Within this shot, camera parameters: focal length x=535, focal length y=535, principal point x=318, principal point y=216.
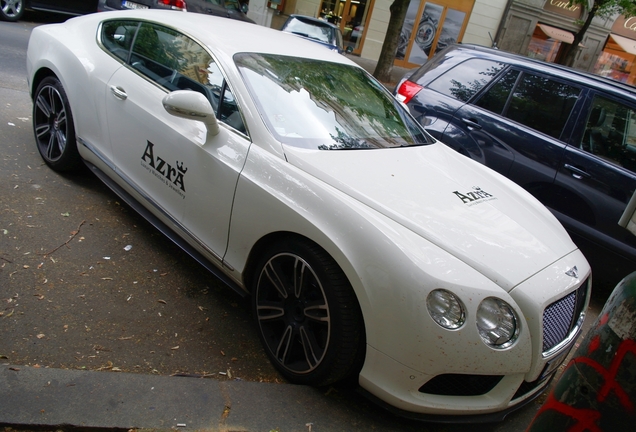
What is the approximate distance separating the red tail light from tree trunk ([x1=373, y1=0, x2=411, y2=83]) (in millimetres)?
7376

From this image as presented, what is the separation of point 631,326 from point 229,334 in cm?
214

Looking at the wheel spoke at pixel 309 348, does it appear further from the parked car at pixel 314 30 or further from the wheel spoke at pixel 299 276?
the parked car at pixel 314 30

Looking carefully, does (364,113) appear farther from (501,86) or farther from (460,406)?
(501,86)

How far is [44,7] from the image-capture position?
433 inches

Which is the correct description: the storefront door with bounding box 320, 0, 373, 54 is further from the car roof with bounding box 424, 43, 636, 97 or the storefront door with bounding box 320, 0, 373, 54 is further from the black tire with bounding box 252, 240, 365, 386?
the black tire with bounding box 252, 240, 365, 386

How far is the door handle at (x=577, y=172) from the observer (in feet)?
14.4

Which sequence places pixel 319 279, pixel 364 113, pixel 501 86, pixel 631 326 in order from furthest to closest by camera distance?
pixel 501 86 → pixel 364 113 → pixel 319 279 → pixel 631 326

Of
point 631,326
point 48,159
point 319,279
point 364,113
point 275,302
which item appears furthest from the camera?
point 48,159

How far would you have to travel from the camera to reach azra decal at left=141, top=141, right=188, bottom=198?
10.4 ft

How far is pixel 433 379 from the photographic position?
234 cm

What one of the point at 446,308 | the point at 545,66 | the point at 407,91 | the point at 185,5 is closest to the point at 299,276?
the point at 446,308

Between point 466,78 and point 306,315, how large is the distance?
3.60m

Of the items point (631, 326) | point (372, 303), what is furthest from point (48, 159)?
point (631, 326)

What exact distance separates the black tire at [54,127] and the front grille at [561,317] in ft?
11.8
